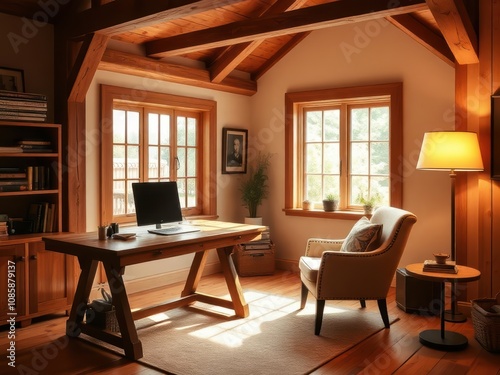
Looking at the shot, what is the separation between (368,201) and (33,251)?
3.40 m

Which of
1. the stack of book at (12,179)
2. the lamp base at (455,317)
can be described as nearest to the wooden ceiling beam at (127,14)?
the stack of book at (12,179)

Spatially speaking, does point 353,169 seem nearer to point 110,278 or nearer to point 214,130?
point 214,130

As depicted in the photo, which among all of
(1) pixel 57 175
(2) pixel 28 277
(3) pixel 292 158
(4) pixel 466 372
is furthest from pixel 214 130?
(4) pixel 466 372

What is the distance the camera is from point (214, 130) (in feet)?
19.6

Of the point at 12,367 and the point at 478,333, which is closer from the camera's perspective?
the point at 12,367

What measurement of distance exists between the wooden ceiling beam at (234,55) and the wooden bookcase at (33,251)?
2019 mm

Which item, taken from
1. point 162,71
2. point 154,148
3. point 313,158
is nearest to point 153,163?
point 154,148

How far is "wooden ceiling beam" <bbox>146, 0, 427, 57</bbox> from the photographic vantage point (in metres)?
3.75

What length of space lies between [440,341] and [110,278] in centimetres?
235

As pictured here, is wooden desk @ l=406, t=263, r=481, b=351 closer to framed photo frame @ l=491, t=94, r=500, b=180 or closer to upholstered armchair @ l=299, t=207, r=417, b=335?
upholstered armchair @ l=299, t=207, r=417, b=335

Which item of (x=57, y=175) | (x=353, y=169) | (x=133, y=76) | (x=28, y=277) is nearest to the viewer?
(x=28, y=277)

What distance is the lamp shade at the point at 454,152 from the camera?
3900 mm

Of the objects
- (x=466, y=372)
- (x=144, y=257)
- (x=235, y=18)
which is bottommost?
(x=466, y=372)

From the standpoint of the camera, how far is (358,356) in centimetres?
343
